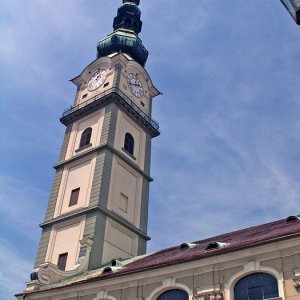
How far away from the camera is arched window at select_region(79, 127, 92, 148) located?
125 ft

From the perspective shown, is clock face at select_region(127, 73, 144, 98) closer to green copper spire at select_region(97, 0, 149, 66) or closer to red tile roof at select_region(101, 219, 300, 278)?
green copper spire at select_region(97, 0, 149, 66)

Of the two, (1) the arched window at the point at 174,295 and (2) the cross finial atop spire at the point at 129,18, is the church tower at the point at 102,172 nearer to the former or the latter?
(2) the cross finial atop spire at the point at 129,18

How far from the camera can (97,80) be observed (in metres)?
42.8

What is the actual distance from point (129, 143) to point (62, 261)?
12127 millimetres

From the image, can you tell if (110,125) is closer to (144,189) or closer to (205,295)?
(144,189)

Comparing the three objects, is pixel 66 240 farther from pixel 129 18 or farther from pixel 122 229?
pixel 129 18

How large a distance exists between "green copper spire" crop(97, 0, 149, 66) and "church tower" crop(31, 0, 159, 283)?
160 millimetres

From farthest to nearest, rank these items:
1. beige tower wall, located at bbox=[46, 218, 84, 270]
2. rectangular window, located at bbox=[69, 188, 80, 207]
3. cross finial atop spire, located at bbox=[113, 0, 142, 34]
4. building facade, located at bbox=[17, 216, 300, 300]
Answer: cross finial atop spire, located at bbox=[113, 0, 142, 34] → rectangular window, located at bbox=[69, 188, 80, 207] → beige tower wall, located at bbox=[46, 218, 84, 270] → building facade, located at bbox=[17, 216, 300, 300]

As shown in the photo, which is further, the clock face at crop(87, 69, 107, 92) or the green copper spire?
the green copper spire

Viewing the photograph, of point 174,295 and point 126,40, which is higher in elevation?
point 126,40

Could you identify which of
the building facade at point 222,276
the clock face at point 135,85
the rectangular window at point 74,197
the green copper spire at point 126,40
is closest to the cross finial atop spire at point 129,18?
the green copper spire at point 126,40

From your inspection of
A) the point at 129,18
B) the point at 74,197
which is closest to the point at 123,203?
the point at 74,197

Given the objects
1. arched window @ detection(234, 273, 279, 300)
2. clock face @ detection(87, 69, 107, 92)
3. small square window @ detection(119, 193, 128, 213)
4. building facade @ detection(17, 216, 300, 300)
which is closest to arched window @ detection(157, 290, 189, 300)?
building facade @ detection(17, 216, 300, 300)

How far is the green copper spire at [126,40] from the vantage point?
→ 46375mm
